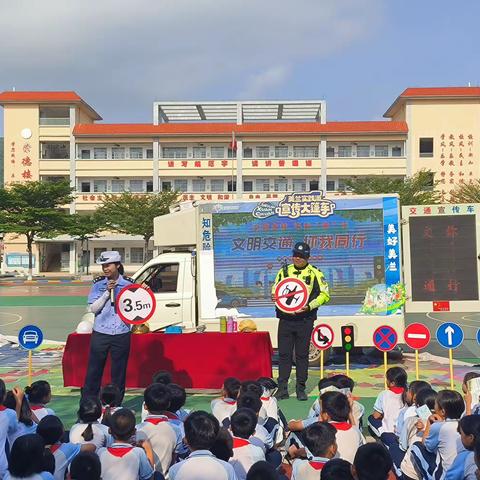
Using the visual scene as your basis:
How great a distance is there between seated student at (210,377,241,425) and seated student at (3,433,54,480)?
197cm

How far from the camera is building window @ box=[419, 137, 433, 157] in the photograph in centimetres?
5353

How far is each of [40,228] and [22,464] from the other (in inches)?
1678

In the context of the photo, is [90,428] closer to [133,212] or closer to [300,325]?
[300,325]

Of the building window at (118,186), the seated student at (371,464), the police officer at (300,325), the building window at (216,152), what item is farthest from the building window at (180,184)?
the seated student at (371,464)

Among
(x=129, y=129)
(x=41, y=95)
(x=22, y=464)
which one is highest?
(x=41, y=95)

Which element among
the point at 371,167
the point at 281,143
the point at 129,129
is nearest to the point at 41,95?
the point at 129,129

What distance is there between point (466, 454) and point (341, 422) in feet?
3.18

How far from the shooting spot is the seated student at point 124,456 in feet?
13.0

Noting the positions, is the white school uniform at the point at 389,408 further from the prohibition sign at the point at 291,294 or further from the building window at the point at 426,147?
the building window at the point at 426,147

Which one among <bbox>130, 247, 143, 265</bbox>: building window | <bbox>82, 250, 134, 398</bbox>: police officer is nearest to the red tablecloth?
<bbox>82, 250, 134, 398</bbox>: police officer

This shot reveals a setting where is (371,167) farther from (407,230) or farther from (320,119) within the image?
(407,230)

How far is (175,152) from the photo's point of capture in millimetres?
55219

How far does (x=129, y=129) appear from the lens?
178 ft

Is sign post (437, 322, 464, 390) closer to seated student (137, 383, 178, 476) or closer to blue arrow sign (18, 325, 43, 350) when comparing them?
seated student (137, 383, 178, 476)
